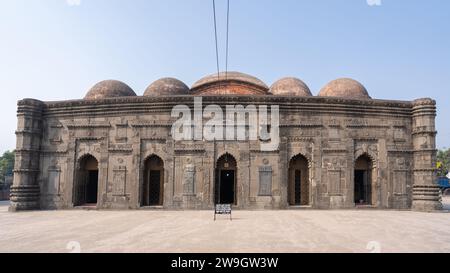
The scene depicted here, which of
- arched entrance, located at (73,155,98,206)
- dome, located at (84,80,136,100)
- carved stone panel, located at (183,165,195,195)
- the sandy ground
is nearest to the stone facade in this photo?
carved stone panel, located at (183,165,195,195)

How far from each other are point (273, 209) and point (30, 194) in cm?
1095

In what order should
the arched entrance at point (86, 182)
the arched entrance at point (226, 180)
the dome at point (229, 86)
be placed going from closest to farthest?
the arched entrance at point (226, 180), the arched entrance at point (86, 182), the dome at point (229, 86)

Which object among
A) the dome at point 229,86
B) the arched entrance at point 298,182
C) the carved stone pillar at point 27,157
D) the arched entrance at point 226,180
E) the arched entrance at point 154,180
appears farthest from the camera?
the dome at point 229,86

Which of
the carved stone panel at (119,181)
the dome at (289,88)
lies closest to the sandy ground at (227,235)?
the carved stone panel at (119,181)

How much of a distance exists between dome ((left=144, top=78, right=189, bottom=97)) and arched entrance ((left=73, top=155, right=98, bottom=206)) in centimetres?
495

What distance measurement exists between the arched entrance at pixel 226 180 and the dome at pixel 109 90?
722 cm

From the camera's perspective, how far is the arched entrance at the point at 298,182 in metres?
13.9

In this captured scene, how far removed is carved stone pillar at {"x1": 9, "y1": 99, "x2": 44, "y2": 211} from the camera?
44.4 ft

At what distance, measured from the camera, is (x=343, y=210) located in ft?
43.0

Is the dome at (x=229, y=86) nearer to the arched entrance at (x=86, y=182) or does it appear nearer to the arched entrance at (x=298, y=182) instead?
the arched entrance at (x=298, y=182)

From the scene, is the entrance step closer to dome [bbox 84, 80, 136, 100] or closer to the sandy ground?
the sandy ground
